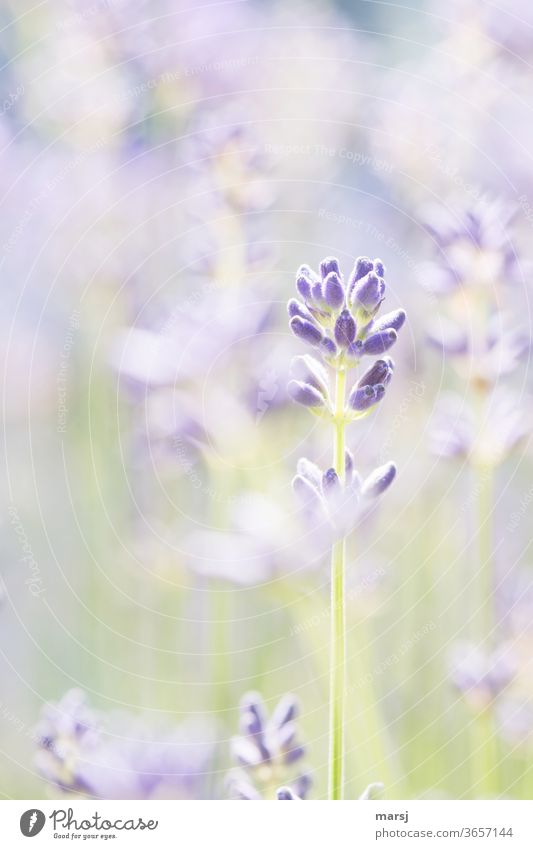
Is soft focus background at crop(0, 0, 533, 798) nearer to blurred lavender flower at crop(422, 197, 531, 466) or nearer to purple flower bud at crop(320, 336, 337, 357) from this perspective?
blurred lavender flower at crop(422, 197, 531, 466)

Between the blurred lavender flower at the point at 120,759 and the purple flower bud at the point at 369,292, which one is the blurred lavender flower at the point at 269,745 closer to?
the blurred lavender flower at the point at 120,759

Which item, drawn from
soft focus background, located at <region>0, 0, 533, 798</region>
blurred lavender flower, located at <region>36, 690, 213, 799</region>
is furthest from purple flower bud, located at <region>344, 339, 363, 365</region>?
blurred lavender flower, located at <region>36, 690, 213, 799</region>

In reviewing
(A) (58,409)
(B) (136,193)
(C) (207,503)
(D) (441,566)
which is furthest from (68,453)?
(D) (441,566)

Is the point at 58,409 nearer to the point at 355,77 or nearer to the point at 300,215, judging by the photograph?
the point at 300,215
